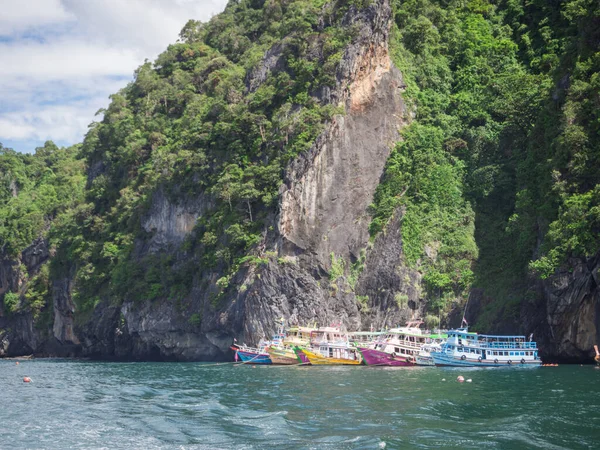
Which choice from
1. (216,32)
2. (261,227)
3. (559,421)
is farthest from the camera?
(216,32)

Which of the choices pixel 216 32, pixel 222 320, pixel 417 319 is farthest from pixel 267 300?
pixel 216 32

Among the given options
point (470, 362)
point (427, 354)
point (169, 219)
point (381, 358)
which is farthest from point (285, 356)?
point (169, 219)

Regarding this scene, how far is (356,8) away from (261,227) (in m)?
25.4

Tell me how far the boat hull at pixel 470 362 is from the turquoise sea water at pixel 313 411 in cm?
311

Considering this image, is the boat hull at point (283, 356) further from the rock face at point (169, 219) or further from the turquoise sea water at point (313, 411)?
the rock face at point (169, 219)

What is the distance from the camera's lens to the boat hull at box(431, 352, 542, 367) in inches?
2071

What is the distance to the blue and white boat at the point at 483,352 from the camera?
173 feet

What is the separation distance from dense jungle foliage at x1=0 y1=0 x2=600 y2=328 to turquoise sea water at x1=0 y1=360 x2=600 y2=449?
14.5 m

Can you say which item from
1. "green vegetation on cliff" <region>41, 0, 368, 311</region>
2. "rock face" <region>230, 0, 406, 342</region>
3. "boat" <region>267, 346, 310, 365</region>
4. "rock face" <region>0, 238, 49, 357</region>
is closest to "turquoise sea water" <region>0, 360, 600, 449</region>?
"boat" <region>267, 346, 310, 365</region>

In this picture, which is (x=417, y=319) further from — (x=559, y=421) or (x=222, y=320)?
(x=559, y=421)

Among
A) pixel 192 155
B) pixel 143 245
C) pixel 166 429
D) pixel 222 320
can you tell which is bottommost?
pixel 166 429

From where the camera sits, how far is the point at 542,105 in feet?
210

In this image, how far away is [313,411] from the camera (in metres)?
32.3

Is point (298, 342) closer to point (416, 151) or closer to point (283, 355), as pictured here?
point (283, 355)
